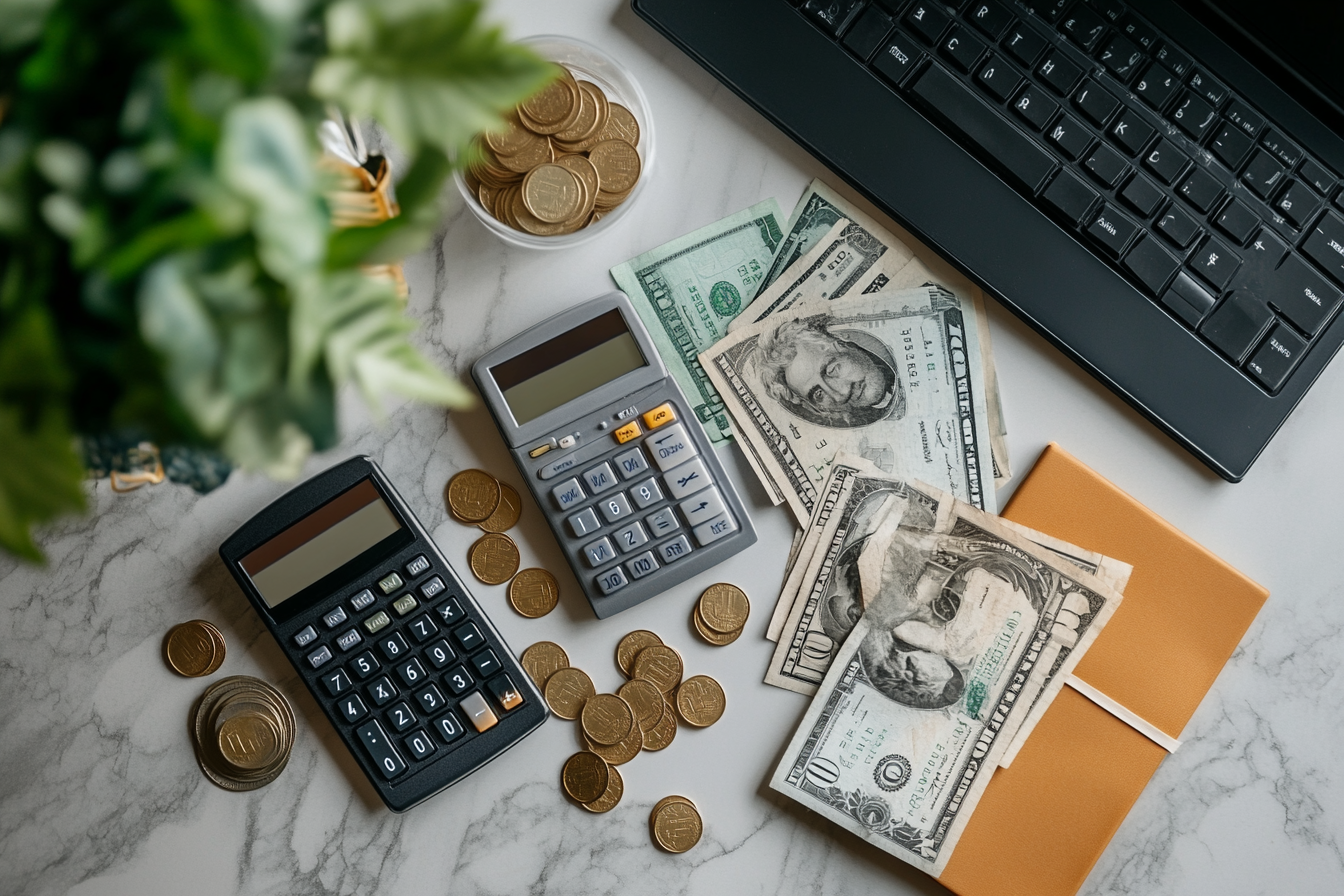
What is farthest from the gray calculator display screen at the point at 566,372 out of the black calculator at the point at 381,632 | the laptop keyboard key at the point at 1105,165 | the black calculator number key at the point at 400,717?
the laptop keyboard key at the point at 1105,165

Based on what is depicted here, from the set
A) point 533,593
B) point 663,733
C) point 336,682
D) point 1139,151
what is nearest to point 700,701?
point 663,733

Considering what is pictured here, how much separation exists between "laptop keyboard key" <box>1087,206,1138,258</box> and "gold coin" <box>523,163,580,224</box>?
1.07 ft

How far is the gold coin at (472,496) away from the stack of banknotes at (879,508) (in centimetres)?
15

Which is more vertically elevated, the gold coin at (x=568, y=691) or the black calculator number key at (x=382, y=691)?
the gold coin at (x=568, y=691)

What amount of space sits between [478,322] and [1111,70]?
43 centimetres

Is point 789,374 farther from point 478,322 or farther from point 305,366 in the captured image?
point 305,366

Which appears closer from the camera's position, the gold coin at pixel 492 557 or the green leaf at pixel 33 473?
the green leaf at pixel 33 473

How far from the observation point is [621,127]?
61cm

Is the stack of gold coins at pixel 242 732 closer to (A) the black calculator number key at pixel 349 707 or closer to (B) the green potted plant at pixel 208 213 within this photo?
(A) the black calculator number key at pixel 349 707

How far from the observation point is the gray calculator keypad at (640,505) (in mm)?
606

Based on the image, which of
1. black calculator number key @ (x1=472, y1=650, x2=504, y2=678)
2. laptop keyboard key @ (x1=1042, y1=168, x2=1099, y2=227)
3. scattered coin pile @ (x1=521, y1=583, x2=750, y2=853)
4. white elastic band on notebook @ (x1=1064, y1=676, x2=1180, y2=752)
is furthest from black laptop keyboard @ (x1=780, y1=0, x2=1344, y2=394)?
black calculator number key @ (x1=472, y1=650, x2=504, y2=678)

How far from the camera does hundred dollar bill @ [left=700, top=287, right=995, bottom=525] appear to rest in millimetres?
630

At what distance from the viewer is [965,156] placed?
1.88 feet

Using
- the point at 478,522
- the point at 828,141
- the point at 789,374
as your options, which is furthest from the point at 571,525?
the point at 828,141
